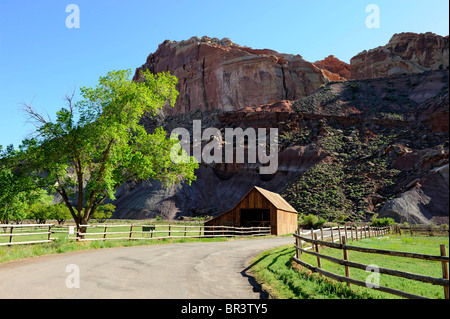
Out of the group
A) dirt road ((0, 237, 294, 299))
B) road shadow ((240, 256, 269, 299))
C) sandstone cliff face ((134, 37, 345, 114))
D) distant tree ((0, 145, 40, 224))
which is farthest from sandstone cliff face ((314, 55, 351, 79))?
dirt road ((0, 237, 294, 299))

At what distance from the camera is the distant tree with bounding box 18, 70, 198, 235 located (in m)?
19.1

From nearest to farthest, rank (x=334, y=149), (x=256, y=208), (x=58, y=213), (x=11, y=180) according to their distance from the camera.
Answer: (x=11, y=180) < (x=256, y=208) < (x=58, y=213) < (x=334, y=149)

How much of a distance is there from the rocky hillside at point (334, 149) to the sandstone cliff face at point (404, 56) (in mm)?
1173

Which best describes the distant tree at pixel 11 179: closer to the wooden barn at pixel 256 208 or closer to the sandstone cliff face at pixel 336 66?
the wooden barn at pixel 256 208

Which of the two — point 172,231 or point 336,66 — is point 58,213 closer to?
point 172,231

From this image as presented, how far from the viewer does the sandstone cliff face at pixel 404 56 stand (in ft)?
412

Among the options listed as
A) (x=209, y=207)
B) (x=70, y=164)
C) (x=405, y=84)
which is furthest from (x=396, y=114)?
(x=70, y=164)

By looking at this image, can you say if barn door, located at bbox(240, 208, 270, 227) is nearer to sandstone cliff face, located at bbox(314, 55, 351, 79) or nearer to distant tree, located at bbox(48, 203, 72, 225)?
distant tree, located at bbox(48, 203, 72, 225)

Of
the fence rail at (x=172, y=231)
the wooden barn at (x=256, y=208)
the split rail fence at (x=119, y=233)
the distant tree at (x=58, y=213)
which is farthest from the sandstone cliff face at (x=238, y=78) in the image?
the fence rail at (x=172, y=231)

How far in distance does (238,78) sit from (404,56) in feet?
228

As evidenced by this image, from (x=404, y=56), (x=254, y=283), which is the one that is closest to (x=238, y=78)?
(x=404, y=56)

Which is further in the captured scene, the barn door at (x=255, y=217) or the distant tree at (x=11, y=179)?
the barn door at (x=255, y=217)

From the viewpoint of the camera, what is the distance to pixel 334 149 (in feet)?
261
